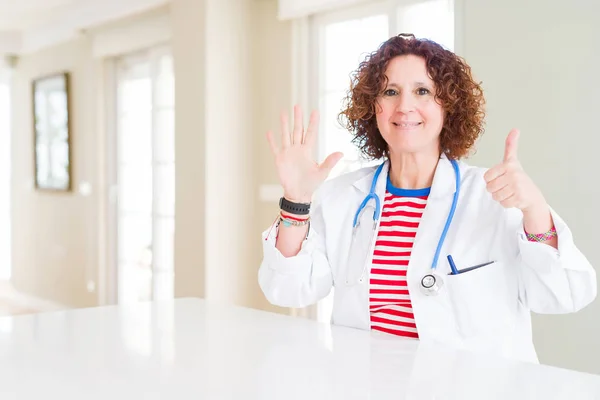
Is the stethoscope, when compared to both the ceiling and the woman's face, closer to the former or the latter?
the woman's face

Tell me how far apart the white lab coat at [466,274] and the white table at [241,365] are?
200mm

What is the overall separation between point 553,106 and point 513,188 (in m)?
1.45

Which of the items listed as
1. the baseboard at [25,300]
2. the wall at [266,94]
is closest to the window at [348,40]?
the wall at [266,94]

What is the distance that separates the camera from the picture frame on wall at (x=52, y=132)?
19.1ft

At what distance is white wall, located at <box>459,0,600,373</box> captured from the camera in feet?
8.21

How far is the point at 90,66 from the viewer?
549 cm

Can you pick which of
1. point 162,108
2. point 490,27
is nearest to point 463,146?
point 490,27

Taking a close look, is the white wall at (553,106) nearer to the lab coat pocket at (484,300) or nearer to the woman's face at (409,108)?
the woman's face at (409,108)

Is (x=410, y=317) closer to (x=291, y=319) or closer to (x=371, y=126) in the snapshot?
(x=291, y=319)

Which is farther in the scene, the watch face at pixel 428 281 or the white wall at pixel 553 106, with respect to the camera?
the white wall at pixel 553 106

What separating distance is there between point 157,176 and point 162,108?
48 centimetres

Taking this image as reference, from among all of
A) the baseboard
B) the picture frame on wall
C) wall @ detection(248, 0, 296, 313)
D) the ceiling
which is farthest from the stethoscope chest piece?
the baseboard

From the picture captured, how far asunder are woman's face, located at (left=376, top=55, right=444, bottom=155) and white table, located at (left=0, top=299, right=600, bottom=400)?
518 mm

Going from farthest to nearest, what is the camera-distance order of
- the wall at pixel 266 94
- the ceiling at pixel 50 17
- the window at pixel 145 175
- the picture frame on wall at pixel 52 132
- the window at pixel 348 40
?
the picture frame on wall at pixel 52 132 < the ceiling at pixel 50 17 < the window at pixel 145 175 < the wall at pixel 266 94 < the window at pixel 348 40
